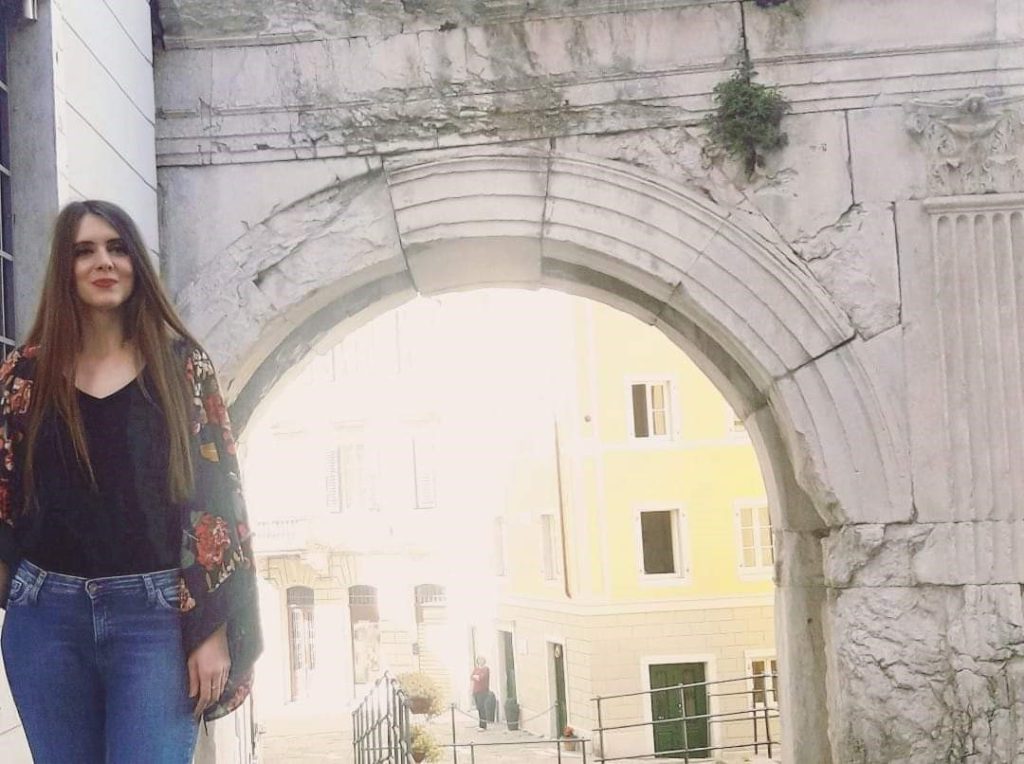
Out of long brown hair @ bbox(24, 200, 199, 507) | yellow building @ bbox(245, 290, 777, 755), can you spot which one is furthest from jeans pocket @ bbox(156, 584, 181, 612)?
yellow building @ bbox(245, 290, 777, 755)

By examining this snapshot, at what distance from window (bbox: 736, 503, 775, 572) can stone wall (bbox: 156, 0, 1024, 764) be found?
14.7 m

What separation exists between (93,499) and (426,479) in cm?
2288

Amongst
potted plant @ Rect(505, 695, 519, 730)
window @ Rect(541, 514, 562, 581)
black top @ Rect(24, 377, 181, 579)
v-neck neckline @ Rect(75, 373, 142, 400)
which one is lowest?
potted plant @ Rect(505, 695, 519, 730)

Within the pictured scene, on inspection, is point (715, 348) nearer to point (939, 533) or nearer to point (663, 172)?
point (663, 172)

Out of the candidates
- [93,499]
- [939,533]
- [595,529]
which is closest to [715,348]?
[939,533]

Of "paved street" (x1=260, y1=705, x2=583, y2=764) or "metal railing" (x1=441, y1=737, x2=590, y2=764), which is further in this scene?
"paved street" (x1=260, y1=705, x2=583, y2=764)

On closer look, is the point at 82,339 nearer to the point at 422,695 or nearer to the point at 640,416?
the point at 422,695

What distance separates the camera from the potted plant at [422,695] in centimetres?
1730

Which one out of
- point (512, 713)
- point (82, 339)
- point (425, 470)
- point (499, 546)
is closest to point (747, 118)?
point (82, 339)

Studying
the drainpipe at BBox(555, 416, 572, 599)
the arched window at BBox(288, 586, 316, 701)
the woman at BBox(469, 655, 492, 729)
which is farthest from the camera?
the arched window at BBox(288, 586, 316, 701)

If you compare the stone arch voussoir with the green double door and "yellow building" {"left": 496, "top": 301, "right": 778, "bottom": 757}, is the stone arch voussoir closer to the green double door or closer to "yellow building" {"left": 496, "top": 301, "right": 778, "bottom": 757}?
"yellow building" {"left": 496, "top": 301, "right": 778, "bottom": 757}

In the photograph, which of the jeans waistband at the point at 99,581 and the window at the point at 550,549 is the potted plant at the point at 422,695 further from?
the jeans waistband at the point at 99,581

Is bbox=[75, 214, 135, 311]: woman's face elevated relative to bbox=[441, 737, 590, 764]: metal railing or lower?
elevated

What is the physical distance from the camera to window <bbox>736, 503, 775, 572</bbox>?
1939 centimetres
